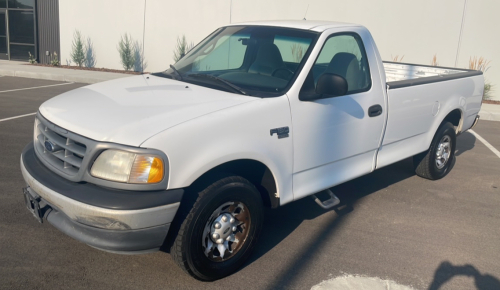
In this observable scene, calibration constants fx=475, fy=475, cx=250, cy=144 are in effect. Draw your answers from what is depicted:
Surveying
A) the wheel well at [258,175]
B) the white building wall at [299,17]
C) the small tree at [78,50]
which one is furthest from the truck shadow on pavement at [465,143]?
the small tree at [78,50]

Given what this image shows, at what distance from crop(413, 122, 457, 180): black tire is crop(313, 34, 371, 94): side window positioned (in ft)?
5.86

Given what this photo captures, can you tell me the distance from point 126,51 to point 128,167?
15.2m

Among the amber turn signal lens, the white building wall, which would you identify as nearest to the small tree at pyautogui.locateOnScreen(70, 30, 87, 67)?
the white building wall

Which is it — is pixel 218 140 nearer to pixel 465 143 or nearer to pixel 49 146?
pixel 49 146

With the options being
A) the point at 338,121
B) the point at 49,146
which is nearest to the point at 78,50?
the point at 49,146

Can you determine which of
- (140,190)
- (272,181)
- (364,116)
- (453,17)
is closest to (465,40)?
(453,17)

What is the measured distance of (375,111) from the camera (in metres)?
4.71

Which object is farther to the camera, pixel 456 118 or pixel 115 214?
pixel 456 118

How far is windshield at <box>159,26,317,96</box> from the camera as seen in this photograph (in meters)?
4.14

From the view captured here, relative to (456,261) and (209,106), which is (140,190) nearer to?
(209,106)

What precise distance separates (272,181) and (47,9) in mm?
17393

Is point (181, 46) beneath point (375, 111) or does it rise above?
above

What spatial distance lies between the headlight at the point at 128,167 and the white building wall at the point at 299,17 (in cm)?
1337

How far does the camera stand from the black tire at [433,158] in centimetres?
602
